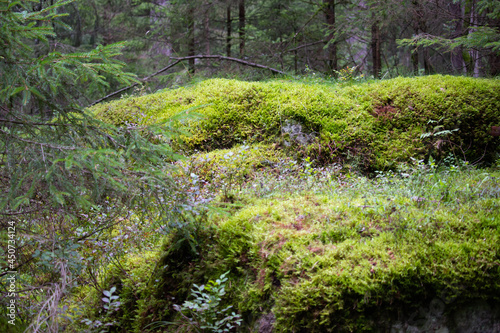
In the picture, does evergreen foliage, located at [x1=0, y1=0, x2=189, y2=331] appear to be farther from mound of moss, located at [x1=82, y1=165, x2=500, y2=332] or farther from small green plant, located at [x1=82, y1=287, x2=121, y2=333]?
mound of moss, located at [x1=82, y1=165, x2=500, y2=332]

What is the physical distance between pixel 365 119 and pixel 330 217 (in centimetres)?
322

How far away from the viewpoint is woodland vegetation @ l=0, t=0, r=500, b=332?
247 centimetres

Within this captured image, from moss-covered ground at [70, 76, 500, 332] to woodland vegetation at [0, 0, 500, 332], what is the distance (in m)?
0.02

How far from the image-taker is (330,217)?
316 centimetres

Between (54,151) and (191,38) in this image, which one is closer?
(54,151)

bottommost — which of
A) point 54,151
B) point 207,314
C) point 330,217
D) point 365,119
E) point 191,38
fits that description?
point 207,314

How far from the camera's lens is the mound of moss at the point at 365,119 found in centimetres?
542

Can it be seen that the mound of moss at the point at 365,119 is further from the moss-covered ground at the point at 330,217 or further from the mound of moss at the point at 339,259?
the mound of moss at the point at 339,259

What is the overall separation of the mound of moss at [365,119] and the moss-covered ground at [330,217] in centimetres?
2

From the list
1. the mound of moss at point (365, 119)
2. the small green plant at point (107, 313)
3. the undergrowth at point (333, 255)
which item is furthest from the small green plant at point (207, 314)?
the mound of moss at point (365, 119)

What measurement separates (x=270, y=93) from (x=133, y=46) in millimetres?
9483

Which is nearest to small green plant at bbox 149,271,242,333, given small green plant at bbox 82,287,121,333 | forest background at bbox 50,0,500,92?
small green plant at bbox 82,287,121,333

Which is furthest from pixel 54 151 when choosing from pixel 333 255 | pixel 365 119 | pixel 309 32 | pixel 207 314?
pixel 309 32

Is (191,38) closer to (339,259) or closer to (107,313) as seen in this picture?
(107,313)
